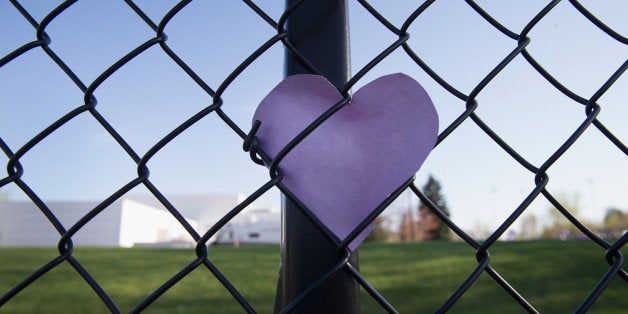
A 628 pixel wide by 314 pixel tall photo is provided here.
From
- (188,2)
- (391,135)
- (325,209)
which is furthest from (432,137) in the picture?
(188,2)

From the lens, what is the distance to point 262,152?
535mm

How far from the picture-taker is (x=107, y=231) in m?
31.2

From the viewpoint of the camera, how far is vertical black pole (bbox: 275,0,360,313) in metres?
0.52

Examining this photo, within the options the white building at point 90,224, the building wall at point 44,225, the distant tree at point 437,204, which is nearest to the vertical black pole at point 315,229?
the distant tree at point 437,204

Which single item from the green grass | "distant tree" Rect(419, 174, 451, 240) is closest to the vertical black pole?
the green grass

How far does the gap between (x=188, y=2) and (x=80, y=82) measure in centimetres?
18

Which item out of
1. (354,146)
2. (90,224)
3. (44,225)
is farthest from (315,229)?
(44,225)

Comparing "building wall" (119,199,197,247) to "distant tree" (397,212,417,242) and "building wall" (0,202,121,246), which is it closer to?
"building wall" (0,202,121,246)

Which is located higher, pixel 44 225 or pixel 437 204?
pixel 44 225

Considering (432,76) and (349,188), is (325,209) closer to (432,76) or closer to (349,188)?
(349,188)

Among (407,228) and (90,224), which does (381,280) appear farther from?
(90,224)

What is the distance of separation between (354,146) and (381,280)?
13.3ft

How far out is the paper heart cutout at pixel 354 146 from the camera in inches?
20.9

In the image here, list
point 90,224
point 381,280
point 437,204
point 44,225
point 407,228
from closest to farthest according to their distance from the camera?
1. point 381,280
2. point 437,204
3. point 90,224
4. point 407,228
5. point 44,225
